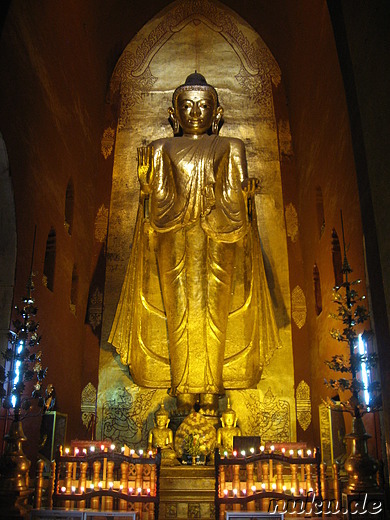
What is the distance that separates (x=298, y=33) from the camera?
761 cm

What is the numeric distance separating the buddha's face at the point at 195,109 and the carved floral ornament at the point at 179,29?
1.48 meters

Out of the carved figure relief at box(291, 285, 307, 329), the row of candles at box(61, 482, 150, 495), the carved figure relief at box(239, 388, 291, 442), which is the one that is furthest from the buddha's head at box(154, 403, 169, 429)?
the carved figure relief at box(291, 285, 307, 329)

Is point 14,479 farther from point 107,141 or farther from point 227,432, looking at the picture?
point 107,141

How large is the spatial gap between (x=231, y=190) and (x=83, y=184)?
197 cm

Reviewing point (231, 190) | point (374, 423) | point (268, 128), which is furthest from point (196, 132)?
point (374, 423)

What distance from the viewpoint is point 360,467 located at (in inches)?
160

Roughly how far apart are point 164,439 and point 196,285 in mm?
1706

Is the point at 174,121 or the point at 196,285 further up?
the point at 174,121

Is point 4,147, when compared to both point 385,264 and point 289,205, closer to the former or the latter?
point 385,264

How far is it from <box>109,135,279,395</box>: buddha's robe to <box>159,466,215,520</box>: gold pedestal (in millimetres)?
1385

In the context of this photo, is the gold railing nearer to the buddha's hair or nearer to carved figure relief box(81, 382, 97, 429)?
carved figure relief box(81, 382, 97, 429)

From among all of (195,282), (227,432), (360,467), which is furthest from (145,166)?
(360,467)

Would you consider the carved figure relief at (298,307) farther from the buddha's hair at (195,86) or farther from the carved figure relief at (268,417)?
the buddha's hair at (195,86)

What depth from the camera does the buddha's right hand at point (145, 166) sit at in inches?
263
